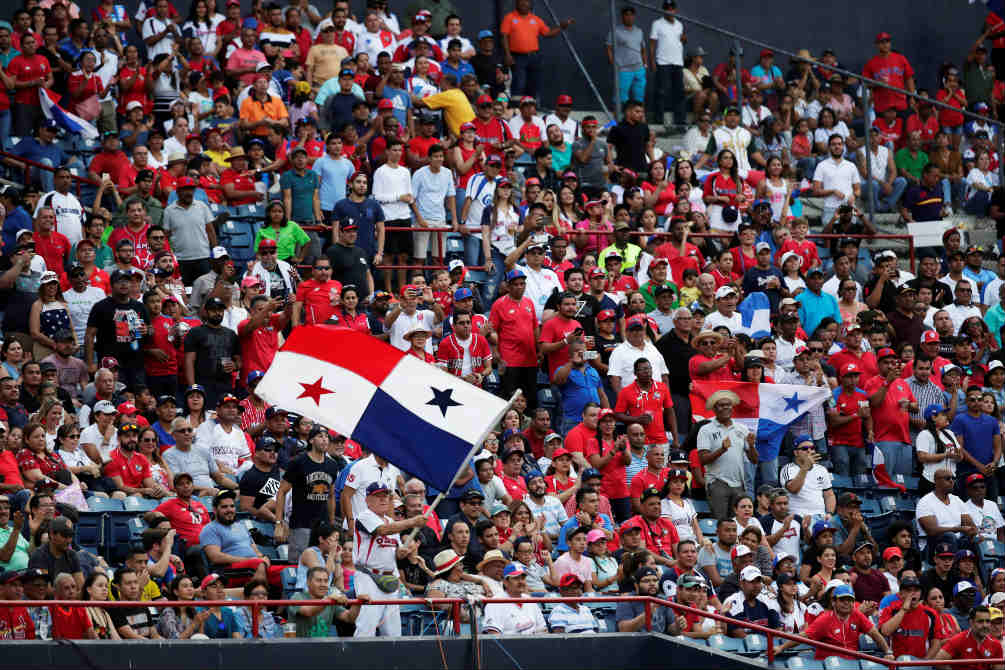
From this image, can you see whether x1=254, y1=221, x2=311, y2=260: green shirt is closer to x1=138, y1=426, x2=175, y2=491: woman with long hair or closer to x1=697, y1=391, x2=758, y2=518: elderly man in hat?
x1=138, y1=426, x2=175, y2=491: woman with long hair

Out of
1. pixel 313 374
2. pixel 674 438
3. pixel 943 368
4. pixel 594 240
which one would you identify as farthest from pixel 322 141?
pixel 313 374

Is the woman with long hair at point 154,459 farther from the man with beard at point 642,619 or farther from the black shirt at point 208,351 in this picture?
the man with beard at point 642,619

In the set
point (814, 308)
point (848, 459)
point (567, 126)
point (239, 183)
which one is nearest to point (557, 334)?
point (848, 459)

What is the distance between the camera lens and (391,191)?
72.4 feet

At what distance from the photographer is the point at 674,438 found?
19844 mm

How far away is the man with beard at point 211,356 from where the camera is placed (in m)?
19.0

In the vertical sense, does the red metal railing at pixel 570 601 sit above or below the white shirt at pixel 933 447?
below

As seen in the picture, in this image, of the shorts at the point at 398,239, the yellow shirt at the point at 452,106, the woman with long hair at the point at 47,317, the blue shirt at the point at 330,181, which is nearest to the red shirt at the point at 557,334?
the shorts at the point at 398,239

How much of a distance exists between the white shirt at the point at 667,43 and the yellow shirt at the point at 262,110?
646 centimetres

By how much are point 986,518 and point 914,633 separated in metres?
3.36

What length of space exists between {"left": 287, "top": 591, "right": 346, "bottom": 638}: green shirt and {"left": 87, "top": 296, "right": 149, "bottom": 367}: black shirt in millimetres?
4569

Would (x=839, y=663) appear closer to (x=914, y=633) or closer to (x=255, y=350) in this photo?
(x=914, y=633)

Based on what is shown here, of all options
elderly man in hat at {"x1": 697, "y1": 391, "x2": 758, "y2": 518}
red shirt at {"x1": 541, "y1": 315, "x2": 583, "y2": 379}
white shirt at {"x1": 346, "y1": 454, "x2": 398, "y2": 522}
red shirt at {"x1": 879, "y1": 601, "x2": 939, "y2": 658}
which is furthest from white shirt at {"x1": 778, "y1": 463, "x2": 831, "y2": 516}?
white shirt at {"x1": 346, "y1": 454, "x2": 398, "y2": 522}

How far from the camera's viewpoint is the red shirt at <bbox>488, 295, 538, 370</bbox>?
20.1 meters
